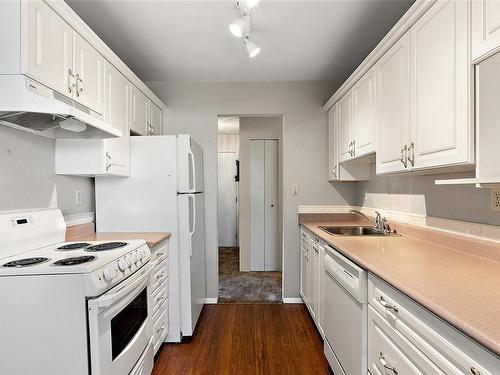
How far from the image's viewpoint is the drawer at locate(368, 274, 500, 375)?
2.41 feet

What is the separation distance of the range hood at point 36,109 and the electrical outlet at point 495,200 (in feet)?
6.78

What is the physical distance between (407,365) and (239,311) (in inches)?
83.4

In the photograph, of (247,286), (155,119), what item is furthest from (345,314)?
(155,119)

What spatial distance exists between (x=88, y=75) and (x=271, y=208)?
3.05m

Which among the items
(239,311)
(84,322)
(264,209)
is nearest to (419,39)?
(84,322)

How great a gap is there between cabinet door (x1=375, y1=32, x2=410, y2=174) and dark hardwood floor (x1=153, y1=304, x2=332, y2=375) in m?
1.49

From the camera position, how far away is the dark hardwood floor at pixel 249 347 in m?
2.03

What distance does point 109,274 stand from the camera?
1.34m

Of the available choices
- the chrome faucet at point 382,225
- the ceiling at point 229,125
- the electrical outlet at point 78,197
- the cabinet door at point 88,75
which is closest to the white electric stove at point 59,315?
the electrical outlet at point 78,197

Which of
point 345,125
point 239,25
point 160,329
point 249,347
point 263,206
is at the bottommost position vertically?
point 249,347

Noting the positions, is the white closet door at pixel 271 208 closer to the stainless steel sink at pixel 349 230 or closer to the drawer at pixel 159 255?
the stainless steel sink at pixel 349 230

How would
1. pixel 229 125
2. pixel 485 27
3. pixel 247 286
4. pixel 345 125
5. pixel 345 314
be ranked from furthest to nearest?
1. pixel 229 125
2. pixel 247 286
3. pixel 345 125
4. pixel 345 314
5. pixel 485 27

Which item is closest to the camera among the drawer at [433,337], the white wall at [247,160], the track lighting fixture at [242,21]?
the drawer at [433,337]

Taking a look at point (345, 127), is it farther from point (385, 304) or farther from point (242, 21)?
point (385, 304)
